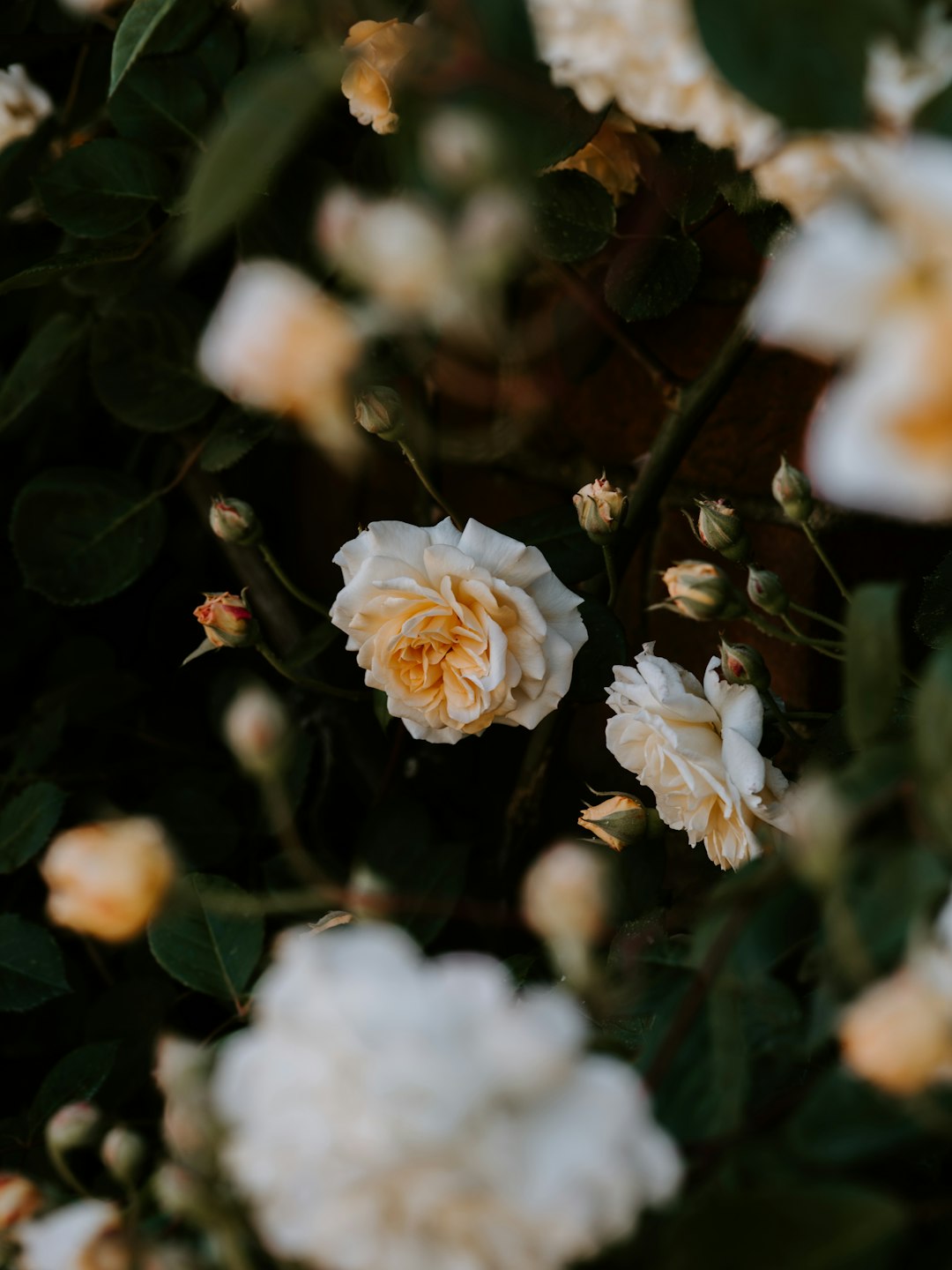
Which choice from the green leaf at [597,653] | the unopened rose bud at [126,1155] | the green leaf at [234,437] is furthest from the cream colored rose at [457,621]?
the unopened rose bud at [126,1155]

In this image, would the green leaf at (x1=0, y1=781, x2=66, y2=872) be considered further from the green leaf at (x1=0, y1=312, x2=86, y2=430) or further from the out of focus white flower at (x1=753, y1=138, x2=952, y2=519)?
the out of focus white flower at (x1=753, y1=138, x2=952, y2=519)

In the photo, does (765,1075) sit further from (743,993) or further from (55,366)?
(55,366)

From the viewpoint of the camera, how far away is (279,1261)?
314 mm

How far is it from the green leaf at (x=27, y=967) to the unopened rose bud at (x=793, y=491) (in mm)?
454

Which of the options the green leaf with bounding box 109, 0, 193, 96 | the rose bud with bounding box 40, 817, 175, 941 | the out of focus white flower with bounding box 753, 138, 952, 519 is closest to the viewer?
the out of focus white flower with bounding box 753, 138, 952, 519

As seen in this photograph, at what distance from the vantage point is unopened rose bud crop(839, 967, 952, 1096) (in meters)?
0.24

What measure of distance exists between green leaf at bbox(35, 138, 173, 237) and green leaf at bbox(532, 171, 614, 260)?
9.6 inches

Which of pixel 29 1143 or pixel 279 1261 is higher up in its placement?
pixel 279 1261

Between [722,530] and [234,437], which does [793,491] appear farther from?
[234,437]

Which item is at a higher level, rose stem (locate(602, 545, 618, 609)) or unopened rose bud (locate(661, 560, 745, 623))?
unopened rose bud (locate(661, 560, 745, 623))

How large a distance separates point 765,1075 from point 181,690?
0.78m

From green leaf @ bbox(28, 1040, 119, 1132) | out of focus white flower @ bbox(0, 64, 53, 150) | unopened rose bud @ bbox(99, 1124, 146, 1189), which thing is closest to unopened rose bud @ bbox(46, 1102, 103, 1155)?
unopened rose bud @ bbox(99, 1124, 146, 1189)

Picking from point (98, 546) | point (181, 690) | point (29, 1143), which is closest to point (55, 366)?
point (98, 546)

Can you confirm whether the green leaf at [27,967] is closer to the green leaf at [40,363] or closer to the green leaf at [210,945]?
the green leaf at [210,945]
